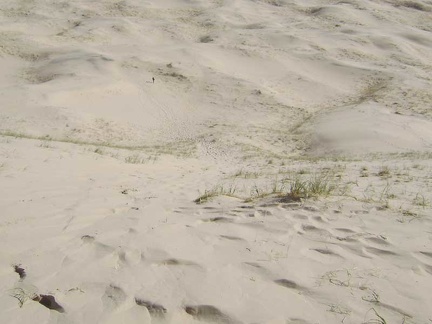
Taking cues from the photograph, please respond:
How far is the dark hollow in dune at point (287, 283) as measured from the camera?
2672 millimetres

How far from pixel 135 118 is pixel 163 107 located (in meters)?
2.02

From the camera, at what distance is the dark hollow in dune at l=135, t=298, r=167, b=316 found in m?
2.38

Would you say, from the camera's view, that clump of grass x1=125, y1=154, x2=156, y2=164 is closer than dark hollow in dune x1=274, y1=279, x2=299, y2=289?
No

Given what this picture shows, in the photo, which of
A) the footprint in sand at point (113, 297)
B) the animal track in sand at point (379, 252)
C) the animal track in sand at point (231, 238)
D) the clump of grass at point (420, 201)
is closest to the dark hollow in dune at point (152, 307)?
the footprint in sand at point (113, 297)

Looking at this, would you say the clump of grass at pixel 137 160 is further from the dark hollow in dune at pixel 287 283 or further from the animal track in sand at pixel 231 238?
the dark hollow in dune at pixel 287 283

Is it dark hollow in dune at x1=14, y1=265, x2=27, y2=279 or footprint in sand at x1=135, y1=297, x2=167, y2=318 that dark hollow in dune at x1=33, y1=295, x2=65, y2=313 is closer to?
dark hollow in dune at x1=14, y1=265, x2=27, y2=279

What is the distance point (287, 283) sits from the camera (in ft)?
8.89

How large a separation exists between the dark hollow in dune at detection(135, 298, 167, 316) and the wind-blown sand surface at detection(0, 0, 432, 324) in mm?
19

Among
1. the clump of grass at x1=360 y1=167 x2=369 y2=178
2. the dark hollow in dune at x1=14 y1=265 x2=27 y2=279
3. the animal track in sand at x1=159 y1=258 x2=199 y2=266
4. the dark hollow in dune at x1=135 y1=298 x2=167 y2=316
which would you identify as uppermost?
the dark hollow in dune at x1=135 y1=298 x2=167 y2=316

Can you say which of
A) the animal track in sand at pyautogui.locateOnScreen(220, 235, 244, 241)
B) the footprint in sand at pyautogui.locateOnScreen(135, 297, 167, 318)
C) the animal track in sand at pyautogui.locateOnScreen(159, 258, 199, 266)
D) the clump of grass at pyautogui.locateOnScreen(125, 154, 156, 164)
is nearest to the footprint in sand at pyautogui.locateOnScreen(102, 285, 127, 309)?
the footprint in sand at pyautogui.locateOnScreen(135, 297, 167, 318)

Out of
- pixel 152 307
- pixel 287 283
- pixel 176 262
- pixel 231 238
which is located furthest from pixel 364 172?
pixel 152 307

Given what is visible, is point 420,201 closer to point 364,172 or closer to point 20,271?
point 364,172

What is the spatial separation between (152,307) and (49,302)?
66cm

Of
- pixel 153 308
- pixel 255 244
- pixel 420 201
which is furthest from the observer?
pixel 420 201
